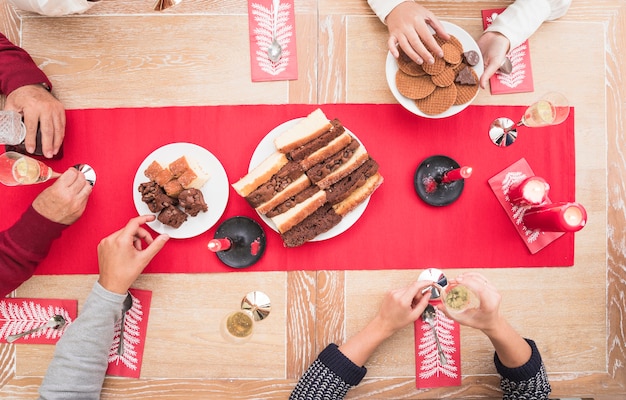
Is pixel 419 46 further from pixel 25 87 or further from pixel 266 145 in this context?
pixel 25 87

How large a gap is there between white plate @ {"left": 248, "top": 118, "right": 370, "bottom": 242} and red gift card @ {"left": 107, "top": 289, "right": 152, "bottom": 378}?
64 centimetres

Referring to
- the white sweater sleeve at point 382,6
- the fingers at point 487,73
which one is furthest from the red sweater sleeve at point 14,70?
the fingers at point 487,73

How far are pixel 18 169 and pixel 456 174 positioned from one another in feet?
5.64

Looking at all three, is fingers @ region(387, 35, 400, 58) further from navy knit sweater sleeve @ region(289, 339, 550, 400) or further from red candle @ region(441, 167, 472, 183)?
navy knit sweater sleeve @ region(289, 339, 550, 400)

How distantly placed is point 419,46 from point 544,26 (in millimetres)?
633

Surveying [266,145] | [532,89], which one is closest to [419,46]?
[532,89]

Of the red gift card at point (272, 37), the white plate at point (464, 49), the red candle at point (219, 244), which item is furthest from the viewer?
the red gift card at point (272, 37)

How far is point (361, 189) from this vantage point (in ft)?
6.42

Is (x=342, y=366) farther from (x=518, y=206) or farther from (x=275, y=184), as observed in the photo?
(x=518, y=206)

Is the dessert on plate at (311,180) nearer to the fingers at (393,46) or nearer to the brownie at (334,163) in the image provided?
the brownie at (334,163)

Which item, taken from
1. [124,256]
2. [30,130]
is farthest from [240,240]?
[30,130]

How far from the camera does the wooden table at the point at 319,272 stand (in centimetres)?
204

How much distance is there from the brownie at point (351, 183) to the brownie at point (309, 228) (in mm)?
62

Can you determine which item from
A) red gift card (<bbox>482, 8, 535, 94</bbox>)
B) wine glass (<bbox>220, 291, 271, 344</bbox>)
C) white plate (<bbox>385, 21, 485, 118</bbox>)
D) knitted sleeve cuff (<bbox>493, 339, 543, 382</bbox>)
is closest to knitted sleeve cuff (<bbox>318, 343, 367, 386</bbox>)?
wine glass (<bbox>220, 291, 271, 344</bbox>)
